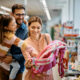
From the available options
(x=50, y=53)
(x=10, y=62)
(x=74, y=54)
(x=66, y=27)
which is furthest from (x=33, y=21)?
(x=66, y=27)

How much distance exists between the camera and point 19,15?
162 centimetres

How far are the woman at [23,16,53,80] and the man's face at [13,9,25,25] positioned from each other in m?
0.15

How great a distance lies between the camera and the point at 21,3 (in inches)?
69.5

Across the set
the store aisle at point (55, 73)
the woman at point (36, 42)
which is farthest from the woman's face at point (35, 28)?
the store aisle at point (55, 73)

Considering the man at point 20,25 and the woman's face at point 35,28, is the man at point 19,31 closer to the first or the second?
the man at point 20,25

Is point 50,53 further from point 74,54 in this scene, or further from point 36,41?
point 74,54

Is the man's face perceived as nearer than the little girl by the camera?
No

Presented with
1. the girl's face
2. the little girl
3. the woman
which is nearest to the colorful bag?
the woman

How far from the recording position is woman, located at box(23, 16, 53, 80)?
1.46 meters

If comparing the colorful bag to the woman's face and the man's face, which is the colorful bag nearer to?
the woman's face

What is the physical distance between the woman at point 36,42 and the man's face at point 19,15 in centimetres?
15

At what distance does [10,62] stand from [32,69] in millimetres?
219

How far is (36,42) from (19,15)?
0.30m

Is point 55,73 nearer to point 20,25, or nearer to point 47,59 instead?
point 47,59
